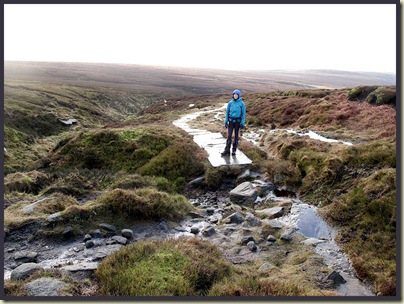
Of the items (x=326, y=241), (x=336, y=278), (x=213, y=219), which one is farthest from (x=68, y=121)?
(x=336, y=278)

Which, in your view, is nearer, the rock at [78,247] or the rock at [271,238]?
the rock at [78,247]

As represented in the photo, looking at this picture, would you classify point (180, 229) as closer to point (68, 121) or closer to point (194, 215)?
point (194, 215)

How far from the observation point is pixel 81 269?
22.3 feet

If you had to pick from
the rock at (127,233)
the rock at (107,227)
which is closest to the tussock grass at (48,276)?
the rock at (127,233)

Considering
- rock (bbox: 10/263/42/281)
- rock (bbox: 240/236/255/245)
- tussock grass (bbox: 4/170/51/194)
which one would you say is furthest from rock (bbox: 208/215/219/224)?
tussock grass (bbox: 4/170/51/194)

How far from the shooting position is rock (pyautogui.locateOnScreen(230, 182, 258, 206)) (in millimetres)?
11757

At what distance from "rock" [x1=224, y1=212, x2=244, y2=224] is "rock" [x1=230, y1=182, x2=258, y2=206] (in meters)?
1.69

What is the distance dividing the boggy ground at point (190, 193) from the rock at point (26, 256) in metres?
0.21

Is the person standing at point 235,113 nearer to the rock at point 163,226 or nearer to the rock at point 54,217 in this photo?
the rock at point 163,226

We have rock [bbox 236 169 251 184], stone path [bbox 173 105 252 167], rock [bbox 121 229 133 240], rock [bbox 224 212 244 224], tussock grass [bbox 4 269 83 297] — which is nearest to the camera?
tussock grass [bbox 4 269 83 297]

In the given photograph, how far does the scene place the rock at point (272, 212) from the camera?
399 inches

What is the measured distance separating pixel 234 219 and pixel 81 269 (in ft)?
15.2

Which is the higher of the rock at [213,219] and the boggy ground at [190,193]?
the boggy ground at [190,193]

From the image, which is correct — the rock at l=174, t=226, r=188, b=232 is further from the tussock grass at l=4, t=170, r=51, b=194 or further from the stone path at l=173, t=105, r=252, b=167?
the tussock grass at l=4, t=170, r=51, b=194
